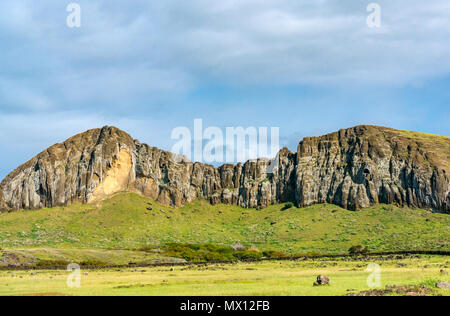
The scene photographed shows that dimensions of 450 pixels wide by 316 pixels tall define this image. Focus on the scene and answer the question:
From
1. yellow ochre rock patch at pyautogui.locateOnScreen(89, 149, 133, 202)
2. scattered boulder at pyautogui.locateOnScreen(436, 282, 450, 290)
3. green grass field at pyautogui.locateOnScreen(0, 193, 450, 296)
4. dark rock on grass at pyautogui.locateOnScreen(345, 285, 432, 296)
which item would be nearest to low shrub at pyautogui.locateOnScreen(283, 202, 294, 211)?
green grass field at pyautogui.locateOnScreen(0, 193, 450, 296)

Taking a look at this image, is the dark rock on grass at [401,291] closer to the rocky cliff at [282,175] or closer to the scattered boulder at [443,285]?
the scattered boulder at [443,285]

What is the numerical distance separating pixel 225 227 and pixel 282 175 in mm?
31833

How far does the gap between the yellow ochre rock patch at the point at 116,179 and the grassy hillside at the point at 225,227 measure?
163 inches

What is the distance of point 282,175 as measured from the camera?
18638 cm

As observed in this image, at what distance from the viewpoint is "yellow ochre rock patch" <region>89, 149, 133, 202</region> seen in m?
179

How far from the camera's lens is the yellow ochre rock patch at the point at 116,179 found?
587 feet

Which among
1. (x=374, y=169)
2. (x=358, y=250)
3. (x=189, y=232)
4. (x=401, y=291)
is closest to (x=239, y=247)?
(x=189, y=232)

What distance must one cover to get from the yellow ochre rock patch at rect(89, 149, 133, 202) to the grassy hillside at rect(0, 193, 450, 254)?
4142mm

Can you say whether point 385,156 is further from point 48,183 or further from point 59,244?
point 48,183

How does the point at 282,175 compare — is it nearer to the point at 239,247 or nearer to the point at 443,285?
the point at 239,247

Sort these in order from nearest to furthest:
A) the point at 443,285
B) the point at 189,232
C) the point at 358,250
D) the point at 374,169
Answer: the point at 443,285
the point at 358,250
the point at 374,169
the point at 189,232

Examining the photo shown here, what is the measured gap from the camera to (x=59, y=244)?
452ft
